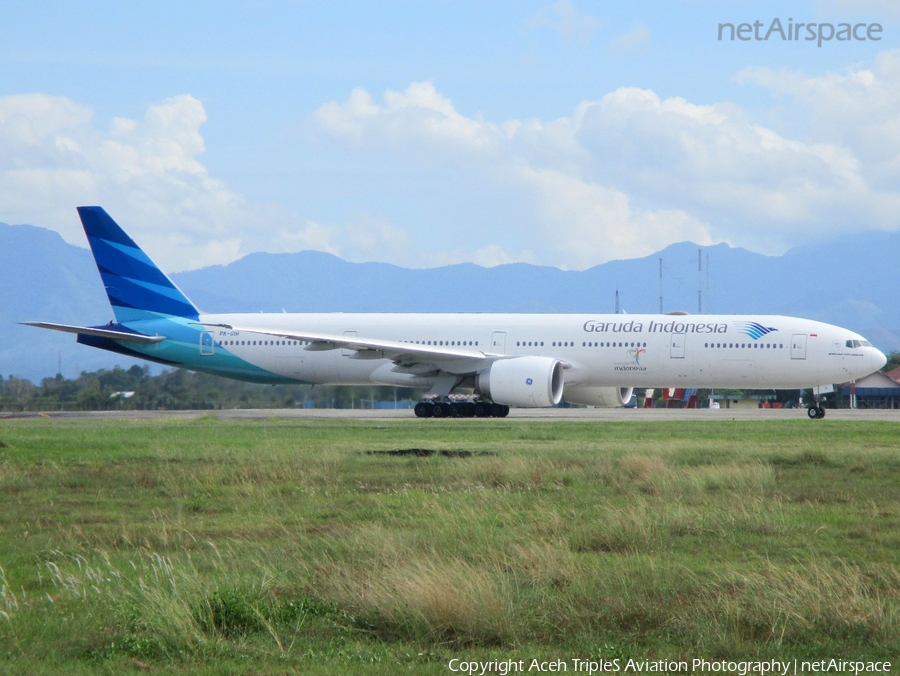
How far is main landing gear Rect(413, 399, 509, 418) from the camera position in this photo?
35.3 meters

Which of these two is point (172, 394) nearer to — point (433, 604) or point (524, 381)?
point (524, 381)

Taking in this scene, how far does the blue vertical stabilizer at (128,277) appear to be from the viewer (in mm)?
39062

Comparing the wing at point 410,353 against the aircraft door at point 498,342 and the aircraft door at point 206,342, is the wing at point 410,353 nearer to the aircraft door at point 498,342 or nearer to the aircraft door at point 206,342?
the aircraft door at point 498,342

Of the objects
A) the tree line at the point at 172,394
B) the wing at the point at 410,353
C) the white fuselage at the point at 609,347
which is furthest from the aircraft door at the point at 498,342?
the tree line at the point at 172,394

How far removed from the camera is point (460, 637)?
657 cm

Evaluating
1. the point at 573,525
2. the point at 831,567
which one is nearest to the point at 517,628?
the point at 831,567

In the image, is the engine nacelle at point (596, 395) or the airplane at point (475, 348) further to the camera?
the engine nacelle at point (596, 395)

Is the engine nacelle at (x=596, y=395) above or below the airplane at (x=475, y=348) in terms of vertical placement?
below

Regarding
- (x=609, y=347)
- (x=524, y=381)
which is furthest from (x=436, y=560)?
(x=609, y=347)

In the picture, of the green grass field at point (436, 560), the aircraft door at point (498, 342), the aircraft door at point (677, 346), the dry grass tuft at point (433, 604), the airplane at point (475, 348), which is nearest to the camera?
the green grass field at point (436, 560)

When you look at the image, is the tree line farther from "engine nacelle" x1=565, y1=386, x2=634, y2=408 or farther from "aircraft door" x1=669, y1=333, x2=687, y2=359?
"aircraft door" x1=669, y1=333, x2=687, y2=359

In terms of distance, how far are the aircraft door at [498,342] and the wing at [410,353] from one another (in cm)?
34

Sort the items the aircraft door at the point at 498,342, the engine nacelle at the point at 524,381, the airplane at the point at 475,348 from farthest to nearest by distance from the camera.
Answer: the aircraft door at the point at 498,342 → the airplane at the point at 475,348 → the engine nacelle at the point at 524,381

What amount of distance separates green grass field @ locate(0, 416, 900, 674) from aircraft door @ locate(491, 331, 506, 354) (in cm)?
1914
